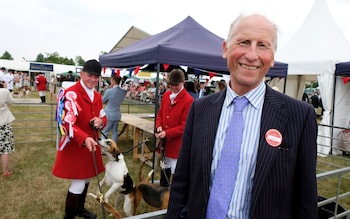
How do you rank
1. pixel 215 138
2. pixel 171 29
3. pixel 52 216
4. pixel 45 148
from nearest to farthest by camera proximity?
pixel 215 138 → pixel 52 216 → pixel 171 29 → pixel 45 148

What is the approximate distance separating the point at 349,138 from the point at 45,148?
8.20 m

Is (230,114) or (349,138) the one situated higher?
(230,114)

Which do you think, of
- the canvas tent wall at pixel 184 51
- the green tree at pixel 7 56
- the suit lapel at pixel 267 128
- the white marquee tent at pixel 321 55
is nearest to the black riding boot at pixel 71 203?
the canvas tent wall at pixel 184 51

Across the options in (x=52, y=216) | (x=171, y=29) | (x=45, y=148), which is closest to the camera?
(x=52, y=216)

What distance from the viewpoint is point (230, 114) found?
1.17m

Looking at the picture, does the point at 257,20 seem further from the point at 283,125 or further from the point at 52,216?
the point at 52,216

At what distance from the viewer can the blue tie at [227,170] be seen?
1.07 meters

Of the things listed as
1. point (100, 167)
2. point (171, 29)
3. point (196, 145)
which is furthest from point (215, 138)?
point (171, 29)

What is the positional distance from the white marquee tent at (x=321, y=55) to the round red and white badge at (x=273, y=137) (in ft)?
22.5

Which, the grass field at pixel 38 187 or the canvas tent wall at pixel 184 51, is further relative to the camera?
the canvas tent wall at pixel 184 51

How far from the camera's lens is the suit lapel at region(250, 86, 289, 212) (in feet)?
3.26

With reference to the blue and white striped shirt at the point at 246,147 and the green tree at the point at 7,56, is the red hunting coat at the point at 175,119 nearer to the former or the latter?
the blue and white striped shirt at the point at 246,147

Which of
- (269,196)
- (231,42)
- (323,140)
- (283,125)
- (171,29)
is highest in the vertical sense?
(171,29)

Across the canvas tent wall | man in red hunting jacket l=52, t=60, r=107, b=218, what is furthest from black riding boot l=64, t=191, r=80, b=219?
the canvas tent wall
